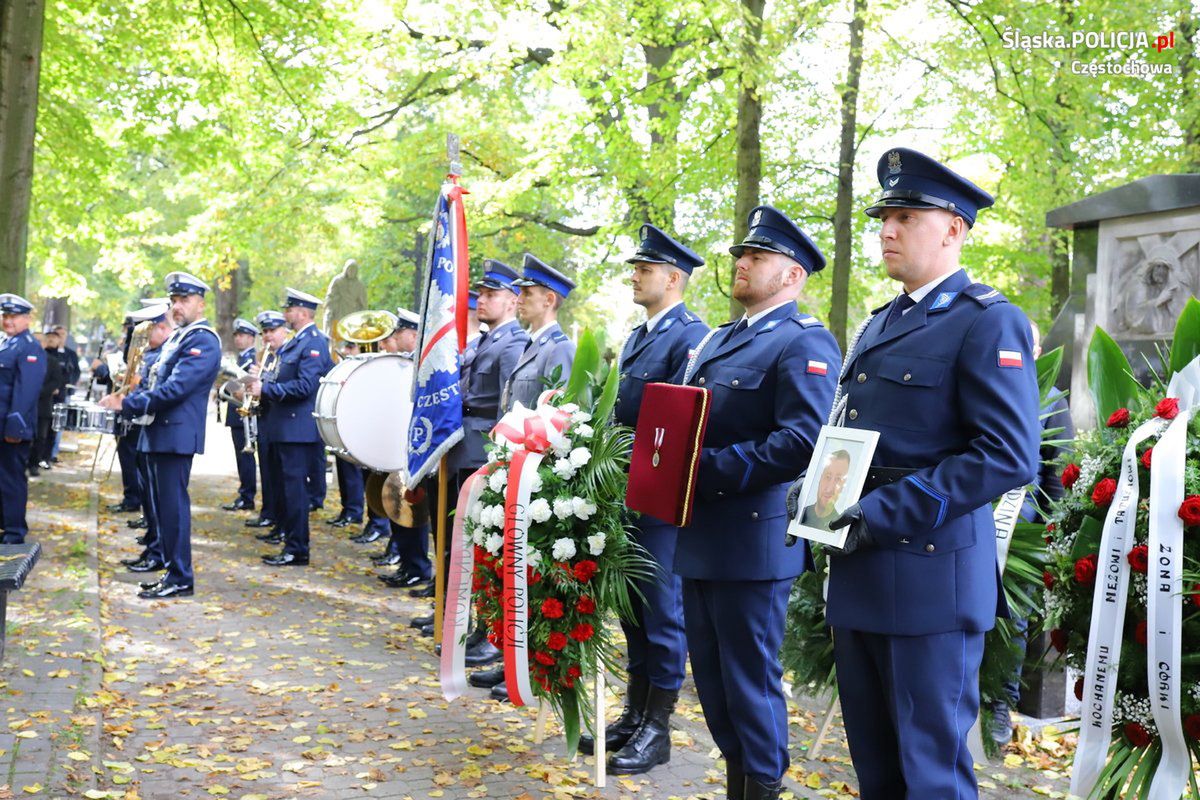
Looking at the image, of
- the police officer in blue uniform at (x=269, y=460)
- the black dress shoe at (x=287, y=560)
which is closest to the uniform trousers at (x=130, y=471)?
the police officer in blue uniform at (x=269, y=460)

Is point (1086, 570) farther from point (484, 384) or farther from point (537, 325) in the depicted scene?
point (484, 384)

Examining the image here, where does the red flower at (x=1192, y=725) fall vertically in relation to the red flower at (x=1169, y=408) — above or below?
below

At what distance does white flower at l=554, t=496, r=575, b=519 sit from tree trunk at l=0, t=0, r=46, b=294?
716 cm

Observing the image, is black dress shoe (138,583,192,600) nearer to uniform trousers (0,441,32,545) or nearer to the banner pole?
uniform trousers (0,441,32,545)

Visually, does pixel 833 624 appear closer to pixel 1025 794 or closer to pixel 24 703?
pixel 1025 794

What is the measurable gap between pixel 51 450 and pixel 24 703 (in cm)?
1388

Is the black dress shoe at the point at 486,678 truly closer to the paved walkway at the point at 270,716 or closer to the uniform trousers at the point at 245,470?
the paved walkway at the point at 270,716

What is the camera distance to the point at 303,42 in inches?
651

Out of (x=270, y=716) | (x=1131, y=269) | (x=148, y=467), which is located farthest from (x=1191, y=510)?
(x=148, y=467)

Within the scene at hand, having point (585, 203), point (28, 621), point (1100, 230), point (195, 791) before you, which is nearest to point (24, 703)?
point (195, 791)

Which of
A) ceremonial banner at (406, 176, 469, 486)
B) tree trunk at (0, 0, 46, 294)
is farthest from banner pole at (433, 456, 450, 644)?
tree trunk at (0, 0, 46, 294)

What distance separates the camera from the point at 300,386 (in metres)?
10.9

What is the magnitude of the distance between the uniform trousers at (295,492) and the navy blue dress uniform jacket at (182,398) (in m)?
1.63

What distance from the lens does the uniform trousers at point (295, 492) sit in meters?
10.8
